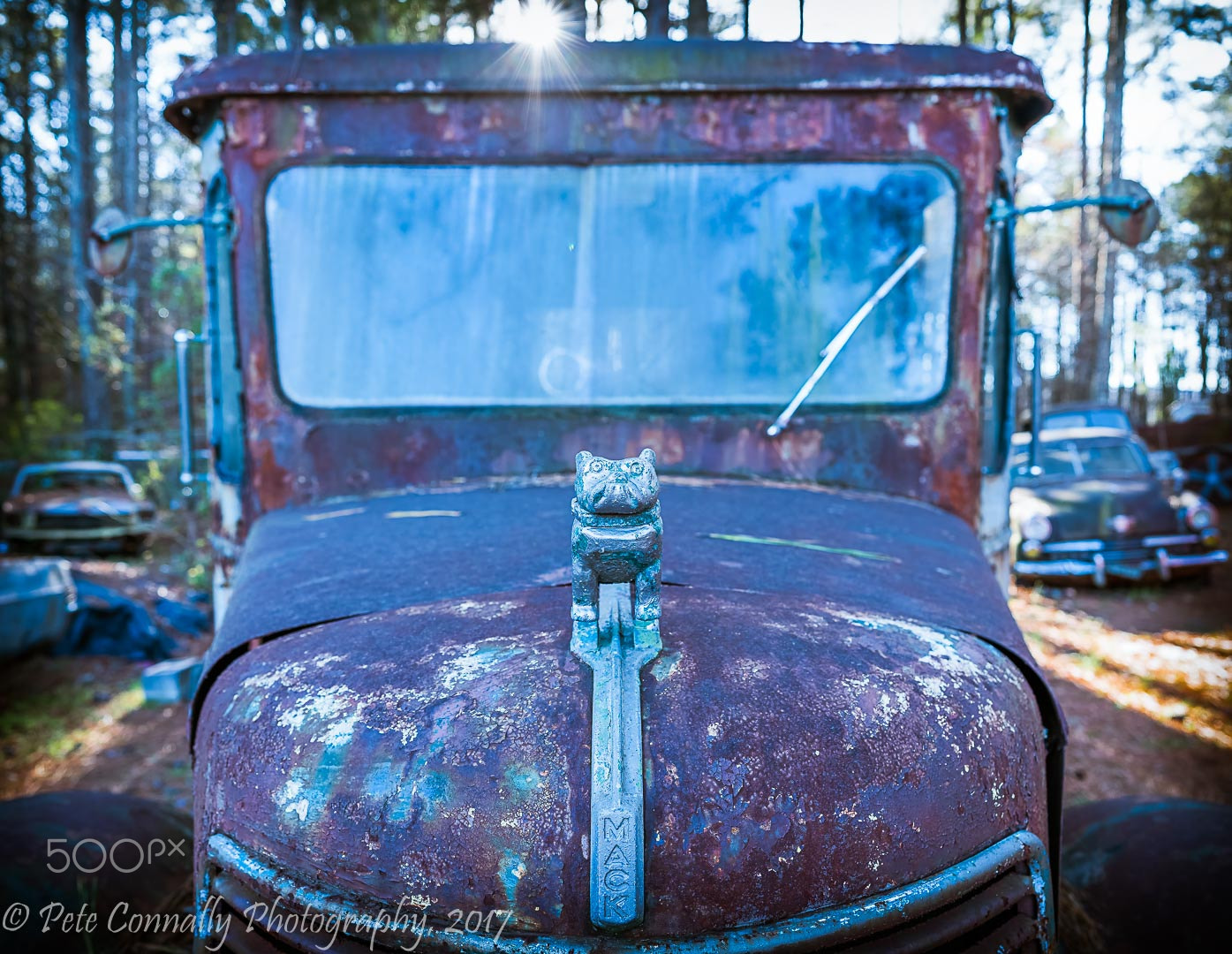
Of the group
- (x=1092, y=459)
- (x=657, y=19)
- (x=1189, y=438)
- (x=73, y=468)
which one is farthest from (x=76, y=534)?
(x=1189, y=438)

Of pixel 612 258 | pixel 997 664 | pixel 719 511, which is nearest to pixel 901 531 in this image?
pixel 719 511

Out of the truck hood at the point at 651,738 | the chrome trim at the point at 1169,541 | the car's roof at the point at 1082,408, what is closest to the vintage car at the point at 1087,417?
the car's roof at the point at 1082,408

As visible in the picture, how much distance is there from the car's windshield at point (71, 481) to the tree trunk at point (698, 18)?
32.9 ft

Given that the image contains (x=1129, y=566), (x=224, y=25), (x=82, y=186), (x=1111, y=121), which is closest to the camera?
(x=1129, y=566)

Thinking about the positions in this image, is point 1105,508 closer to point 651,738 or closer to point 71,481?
point 651,738

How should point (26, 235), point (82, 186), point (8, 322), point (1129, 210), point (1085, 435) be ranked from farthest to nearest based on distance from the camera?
1. point (8, 322)
2. point (26, 235)
3. point (82, 186)
4. point (1085, 435)
5. point (1129, 210)

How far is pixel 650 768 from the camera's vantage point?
1.07 m

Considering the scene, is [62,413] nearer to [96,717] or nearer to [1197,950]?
[96,717]

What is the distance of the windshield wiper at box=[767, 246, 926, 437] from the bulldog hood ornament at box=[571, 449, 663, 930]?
3.65 feet

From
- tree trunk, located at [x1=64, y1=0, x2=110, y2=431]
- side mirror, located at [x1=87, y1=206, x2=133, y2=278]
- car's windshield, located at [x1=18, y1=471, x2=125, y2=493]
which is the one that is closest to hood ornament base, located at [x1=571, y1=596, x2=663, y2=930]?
side mirror, located at [x1=87, y1=206, x2=133, y2=278]

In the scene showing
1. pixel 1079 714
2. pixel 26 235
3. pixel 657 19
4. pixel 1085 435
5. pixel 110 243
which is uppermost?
pixel 26 235

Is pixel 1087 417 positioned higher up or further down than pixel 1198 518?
higher up

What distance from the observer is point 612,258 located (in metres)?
2.28

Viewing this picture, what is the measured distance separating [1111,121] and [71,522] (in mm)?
16209
